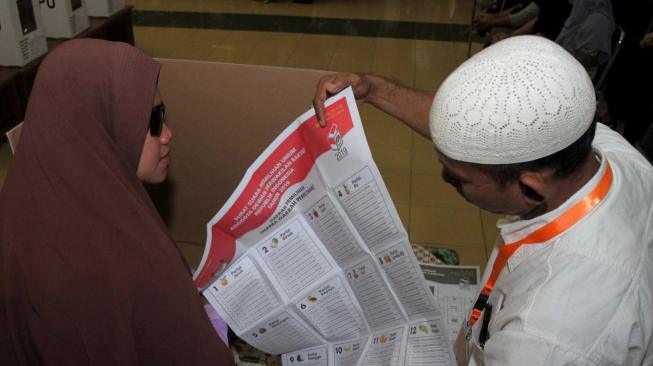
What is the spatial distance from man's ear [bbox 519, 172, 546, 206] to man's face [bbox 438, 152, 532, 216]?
1 cm

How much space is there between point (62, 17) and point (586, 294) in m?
3.17

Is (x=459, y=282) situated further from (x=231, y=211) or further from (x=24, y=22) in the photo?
(x=24, y=22)

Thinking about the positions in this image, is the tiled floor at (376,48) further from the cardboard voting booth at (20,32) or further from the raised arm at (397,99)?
the raised arm at (397,99)

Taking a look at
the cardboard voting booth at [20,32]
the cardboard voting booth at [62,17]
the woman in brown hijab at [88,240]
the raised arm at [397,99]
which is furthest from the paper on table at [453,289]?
the cardboard voting booth at [62,17]

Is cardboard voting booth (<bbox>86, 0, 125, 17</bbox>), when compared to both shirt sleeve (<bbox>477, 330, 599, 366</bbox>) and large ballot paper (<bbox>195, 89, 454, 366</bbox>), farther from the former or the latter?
shirt sleeve (<bbox>477, 330, 599, 366</bbox>)

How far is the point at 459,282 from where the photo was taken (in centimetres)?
135

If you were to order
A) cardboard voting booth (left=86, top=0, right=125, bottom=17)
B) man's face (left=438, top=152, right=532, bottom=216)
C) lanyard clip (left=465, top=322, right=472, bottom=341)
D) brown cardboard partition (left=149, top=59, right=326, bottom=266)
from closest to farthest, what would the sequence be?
man's face (left=438, top=152, right=532, bottom=216) < lanyard clip (left=465, top=322, right=472, bottom=341) < brown cardboard partition (left=149, top=59, right=326, bottom=266) < cardboard voting booth (left=86, top=0, right=125, bottom=17)

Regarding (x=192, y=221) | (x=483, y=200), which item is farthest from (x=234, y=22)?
(x=483, y=200)

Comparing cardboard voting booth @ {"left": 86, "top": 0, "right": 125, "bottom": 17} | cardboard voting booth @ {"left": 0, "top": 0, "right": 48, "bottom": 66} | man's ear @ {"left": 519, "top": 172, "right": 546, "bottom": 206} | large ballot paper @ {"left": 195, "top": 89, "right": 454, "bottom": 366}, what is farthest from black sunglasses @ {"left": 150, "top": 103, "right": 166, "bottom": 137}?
cardboard voting booth @ {"left": 86, "top": 0, "right": 125, "bottom": 17}

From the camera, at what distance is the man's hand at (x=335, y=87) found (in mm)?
950

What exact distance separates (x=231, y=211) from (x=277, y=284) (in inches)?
6.9

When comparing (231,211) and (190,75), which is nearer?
(231,211)

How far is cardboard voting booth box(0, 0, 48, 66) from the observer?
8.01 feet

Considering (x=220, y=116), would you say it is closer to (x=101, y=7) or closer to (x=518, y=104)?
(x=518, y=104)
